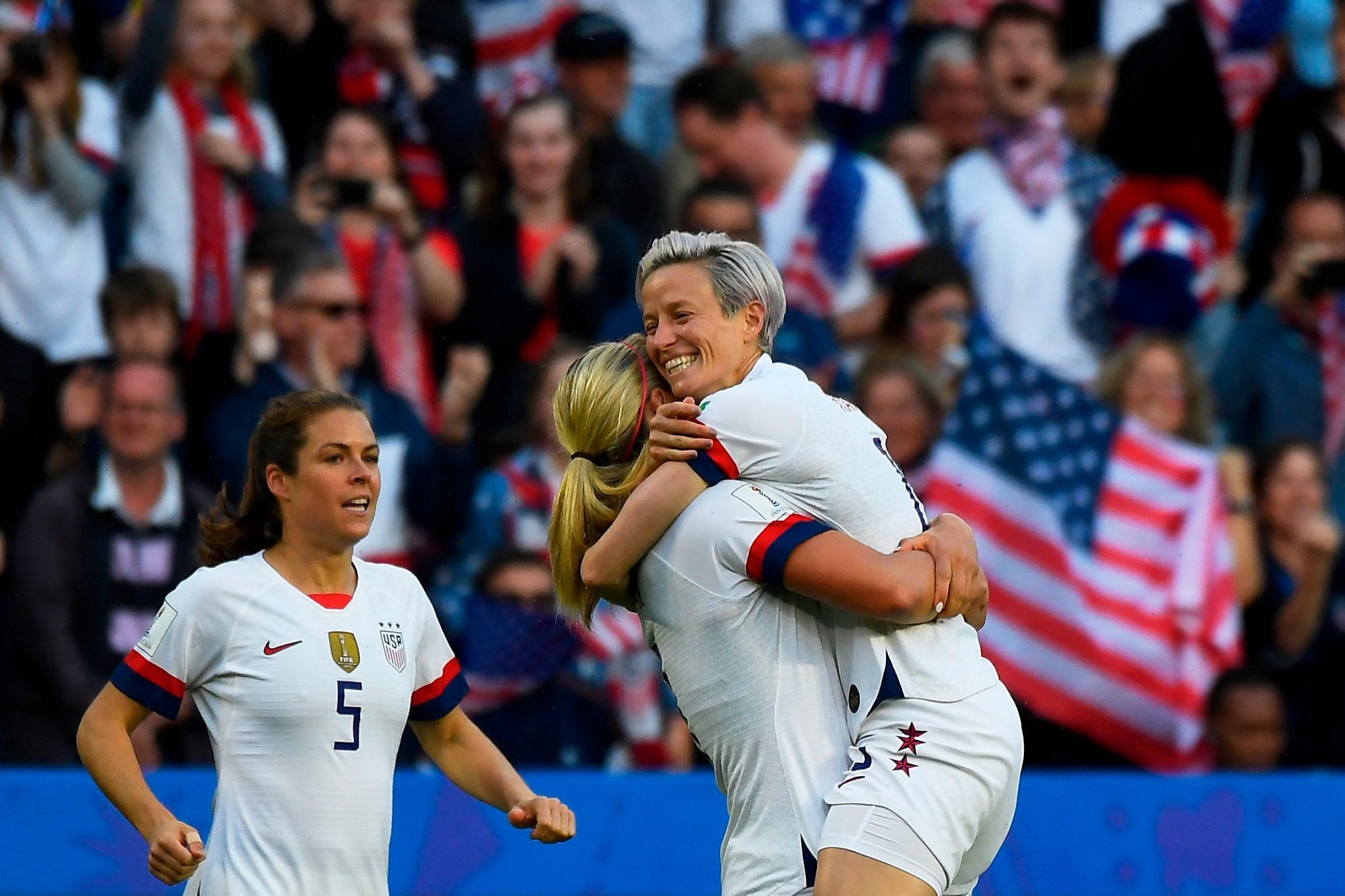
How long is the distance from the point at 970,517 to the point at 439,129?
10.3 feet

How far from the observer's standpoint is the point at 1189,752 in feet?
29.0

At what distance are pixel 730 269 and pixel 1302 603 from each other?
5.31 meters

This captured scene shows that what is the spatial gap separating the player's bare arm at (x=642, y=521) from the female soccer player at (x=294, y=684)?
0.70 m

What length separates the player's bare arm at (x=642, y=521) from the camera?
451cm

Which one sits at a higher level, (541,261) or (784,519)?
(784,519)

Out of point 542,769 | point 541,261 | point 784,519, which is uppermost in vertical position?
point 784,519

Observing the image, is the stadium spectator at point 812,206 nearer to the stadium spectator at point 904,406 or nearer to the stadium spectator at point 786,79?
the stadium spectator at point 786,79

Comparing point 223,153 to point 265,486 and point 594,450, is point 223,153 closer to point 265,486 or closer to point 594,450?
point 265,486

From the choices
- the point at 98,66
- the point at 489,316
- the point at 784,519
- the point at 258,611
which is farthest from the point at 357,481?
the point at 98,66

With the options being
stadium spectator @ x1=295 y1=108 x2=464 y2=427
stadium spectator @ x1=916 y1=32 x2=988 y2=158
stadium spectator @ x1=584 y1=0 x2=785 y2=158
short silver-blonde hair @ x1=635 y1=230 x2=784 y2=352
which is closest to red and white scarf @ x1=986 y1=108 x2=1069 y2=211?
stadium spectator @ x1=916 y1=32 x2=988 y2=158

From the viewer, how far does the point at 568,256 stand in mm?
9539

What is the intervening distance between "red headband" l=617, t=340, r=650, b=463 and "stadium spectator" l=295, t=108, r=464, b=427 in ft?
15.0

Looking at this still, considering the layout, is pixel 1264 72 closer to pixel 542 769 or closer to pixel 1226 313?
pixel 1226 313

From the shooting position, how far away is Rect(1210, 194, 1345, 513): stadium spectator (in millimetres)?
9648
